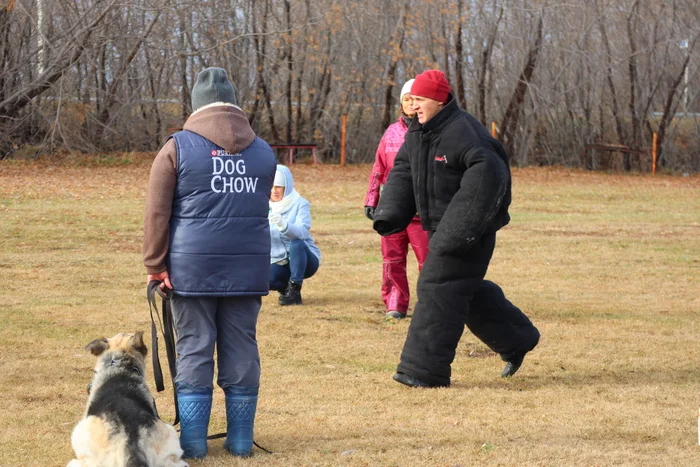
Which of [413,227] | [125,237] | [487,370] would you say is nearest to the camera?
[487,370]

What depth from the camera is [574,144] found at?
3130 centimetres

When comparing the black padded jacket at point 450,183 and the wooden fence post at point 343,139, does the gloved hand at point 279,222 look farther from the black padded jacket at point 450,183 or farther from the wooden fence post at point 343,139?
the wooden fence post at point 343,139

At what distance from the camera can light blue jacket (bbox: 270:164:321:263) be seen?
884cm

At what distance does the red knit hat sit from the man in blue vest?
1.67 m

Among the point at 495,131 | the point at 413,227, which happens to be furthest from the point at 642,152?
the point at 413,227

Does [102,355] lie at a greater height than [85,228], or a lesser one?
greater

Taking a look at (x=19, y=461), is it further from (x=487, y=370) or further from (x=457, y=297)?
Result: (x=487, y=370)

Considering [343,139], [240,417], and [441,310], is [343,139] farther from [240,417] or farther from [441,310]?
[240,417]

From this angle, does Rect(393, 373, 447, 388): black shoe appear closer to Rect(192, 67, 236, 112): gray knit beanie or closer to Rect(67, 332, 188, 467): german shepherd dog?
Rect(67, 332, 188, 467): german shepherd dog

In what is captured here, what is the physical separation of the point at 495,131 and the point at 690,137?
21.5 ft

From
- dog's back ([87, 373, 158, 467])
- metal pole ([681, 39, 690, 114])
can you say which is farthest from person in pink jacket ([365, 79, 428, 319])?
metal pole ([681, 39, 690, 114])

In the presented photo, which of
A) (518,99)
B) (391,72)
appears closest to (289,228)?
(391,72)

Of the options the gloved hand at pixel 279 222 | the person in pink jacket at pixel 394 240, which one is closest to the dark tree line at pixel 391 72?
the gloved hand at pixel 279 222

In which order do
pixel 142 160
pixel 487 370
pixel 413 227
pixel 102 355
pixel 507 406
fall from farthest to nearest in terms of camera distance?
1. pixel 142 160
2. pixel 413 227
3. pixel 487 370
4. pixel 507 406
5. pixel 102 355
